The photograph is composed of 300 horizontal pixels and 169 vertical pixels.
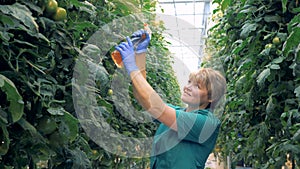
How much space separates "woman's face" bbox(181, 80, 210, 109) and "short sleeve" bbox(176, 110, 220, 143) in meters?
0.07

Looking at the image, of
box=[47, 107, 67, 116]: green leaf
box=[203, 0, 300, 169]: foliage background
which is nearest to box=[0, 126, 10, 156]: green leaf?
box=[47, 107, 67, 116]: green leaf

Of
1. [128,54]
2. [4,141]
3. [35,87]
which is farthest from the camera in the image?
[128,54]

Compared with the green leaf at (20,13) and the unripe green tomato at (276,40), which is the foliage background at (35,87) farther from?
the unripe green tomato at (276,40)

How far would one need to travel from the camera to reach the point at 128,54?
5.81 feet

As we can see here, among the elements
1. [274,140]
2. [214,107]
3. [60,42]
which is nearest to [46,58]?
[60,42]

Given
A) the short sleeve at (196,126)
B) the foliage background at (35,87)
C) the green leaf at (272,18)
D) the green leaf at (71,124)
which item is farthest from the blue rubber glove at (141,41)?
the green leaf at (272,18)

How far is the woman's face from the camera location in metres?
2.10

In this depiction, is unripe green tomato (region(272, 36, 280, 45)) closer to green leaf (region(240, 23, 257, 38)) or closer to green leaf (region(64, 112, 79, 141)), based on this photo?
green leaf (region(240, 23, 257, 38))

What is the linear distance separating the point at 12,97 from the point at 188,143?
1189 mm

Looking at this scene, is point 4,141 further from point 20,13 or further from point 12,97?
point 20,13

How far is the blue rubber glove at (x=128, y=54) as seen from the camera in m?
1.76

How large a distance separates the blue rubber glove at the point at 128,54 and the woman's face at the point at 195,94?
0.40 meters

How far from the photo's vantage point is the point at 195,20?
1546cm

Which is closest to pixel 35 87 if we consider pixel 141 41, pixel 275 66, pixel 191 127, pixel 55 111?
pixel 55 111
